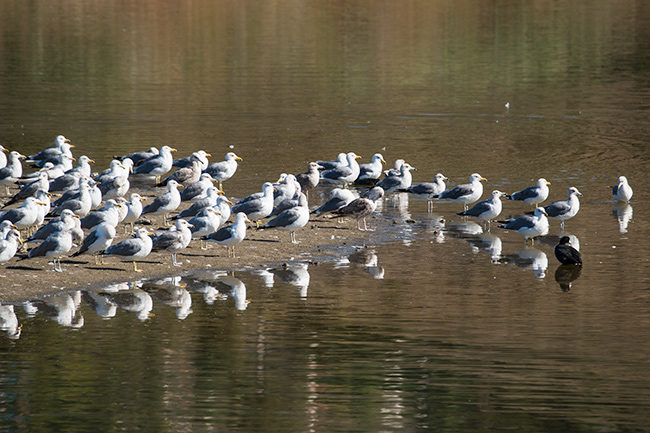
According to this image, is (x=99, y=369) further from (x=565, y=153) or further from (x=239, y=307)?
(x=565, y=153)

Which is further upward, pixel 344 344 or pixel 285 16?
pixel 285 16

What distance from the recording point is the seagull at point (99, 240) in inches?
802

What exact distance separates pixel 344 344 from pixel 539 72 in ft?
157

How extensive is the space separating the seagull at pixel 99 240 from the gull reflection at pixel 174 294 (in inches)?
57.3

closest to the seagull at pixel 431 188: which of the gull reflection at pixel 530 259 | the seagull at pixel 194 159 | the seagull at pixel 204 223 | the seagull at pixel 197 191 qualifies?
the gull reflection at pixel 530 259

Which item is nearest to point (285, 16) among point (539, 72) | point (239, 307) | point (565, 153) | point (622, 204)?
point (539, 72)

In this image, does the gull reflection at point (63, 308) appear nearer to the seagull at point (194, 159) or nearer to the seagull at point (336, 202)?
the seagull at point (336, 202)

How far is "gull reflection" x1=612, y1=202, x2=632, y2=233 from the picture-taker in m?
25.3

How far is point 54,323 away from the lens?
1711 cm

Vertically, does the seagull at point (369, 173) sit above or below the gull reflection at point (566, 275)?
above

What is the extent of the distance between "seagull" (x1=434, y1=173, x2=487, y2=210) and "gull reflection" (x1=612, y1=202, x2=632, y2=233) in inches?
144

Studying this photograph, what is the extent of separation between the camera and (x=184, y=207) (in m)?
27.3

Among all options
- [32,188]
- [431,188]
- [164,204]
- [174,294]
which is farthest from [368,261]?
[32,188]

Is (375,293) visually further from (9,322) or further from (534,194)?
(534,194)
